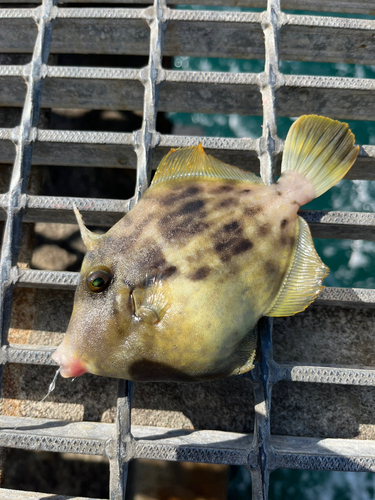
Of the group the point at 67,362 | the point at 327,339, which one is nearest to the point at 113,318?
the point at 67,362

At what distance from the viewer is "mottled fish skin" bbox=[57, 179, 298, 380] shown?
2.14 metres

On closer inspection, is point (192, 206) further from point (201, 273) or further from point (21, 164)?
point (21, 164)

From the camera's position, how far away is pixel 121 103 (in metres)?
3.93

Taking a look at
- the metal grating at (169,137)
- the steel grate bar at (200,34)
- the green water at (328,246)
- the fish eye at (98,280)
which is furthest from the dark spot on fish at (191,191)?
the green water at (328,246)

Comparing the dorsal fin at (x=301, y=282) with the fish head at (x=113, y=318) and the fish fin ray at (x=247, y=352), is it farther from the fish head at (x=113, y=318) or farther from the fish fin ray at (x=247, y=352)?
the fish head at (x=113, y=318)

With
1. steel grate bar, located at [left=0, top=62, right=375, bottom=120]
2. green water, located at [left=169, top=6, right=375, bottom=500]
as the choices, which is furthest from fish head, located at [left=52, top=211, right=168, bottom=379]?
green water, located at [left=169, top=6, right=375, bottom=500]

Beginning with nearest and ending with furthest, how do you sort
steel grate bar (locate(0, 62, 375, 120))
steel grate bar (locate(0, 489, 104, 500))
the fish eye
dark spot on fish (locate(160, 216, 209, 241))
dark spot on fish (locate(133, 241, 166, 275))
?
the fish eye → dark spot on fish (locate(133, 241, 166, 275)) → dark spot on fish (locate(160, 216, 209, 241)) → steel grate bar (locate(0, 489, 104, 500)) → steel grate bar (locate(0, 62, 375, 120))

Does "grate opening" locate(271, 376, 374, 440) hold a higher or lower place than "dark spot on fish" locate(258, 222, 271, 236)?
lower

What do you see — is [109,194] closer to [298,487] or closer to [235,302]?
[235,302]

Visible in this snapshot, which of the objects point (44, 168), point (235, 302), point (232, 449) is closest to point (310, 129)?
point (235, 302)

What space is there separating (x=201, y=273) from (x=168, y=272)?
8.1 inches

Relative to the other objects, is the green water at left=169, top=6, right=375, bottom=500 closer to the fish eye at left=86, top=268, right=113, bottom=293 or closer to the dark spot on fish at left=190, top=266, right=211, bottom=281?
the dark spot on fish at left=190, top=266, right=211, bottom=281

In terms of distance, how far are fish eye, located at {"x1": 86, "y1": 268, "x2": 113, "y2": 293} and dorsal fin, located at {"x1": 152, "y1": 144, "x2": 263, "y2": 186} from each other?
0.80 meters

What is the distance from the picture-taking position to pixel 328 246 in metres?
5.68
